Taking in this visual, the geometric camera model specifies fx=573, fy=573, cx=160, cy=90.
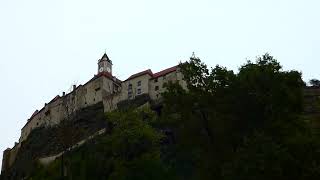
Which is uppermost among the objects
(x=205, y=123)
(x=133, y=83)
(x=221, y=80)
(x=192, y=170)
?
(x=133, y=83)

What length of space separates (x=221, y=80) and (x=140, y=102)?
43.2 meters

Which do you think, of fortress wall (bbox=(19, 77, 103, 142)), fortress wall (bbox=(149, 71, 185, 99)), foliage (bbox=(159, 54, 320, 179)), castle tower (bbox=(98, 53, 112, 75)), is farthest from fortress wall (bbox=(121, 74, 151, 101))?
foliage (bbox=(159, 54, 320, 179))

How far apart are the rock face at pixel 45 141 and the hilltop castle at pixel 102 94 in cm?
137

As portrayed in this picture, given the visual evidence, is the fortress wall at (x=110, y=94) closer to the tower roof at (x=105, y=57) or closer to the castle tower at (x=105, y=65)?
the castle tower at (x=105, y=65)

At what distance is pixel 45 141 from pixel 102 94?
34.8ft

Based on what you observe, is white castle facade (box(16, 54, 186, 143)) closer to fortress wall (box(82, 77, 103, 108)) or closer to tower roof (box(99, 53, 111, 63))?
fortress wall (box(82, 77, 103, 108))

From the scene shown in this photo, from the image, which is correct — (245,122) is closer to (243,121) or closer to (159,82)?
(243,121)

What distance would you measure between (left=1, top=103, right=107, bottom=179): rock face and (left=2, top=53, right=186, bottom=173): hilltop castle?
1.37 meters

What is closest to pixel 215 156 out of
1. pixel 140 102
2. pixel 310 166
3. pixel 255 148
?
pixel 255 148

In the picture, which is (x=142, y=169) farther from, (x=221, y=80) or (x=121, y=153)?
(x=221, y=80)

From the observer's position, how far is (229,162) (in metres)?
30.1

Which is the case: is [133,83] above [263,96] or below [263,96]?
above

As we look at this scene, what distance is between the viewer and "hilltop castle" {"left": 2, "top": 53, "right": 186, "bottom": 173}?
7925 cm

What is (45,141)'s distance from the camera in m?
81.6
